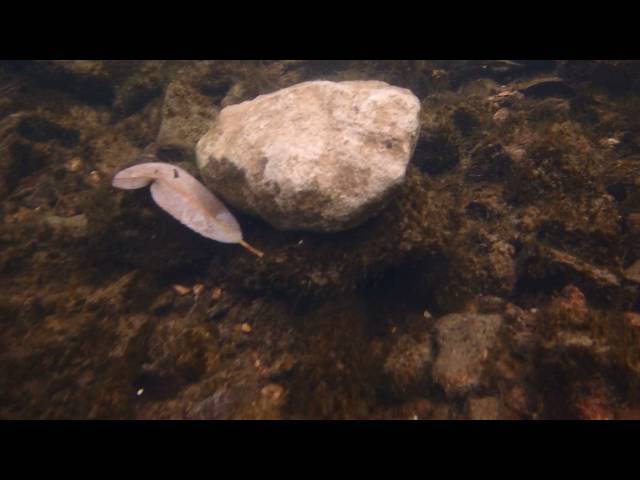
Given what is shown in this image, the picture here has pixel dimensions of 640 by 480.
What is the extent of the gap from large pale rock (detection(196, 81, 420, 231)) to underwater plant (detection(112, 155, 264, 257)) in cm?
21

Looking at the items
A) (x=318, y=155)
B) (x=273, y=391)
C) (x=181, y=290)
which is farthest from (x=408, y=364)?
(x=181, y=290)

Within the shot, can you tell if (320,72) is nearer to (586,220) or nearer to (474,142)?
(474,142)

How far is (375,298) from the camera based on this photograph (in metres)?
4.45

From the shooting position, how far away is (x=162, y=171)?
4.45 meters

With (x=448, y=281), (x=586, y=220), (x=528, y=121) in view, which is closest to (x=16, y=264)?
(x=448, y=281)

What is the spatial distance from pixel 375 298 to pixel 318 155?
6.57ft

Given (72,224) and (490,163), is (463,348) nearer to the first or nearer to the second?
(490,163)

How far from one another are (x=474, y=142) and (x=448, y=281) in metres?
2.59

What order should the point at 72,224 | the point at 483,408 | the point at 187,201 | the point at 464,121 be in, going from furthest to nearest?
the point at 464,121 → the point at 72,224 → the point at 187,201 → the point at 483,408

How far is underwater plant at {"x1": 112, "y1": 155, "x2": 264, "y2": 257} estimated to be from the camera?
4078 mm

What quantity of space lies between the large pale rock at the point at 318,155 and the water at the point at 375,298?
55 cm

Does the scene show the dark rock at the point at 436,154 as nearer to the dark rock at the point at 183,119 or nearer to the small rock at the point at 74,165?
the dark rock at the point at 183,119

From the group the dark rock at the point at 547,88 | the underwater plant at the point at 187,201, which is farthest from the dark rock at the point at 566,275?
the dark rock at the point at 547,88

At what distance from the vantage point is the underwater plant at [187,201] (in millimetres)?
4078
